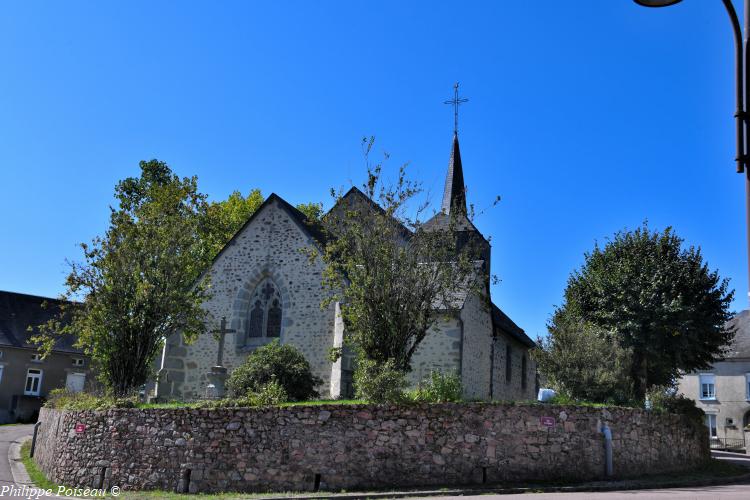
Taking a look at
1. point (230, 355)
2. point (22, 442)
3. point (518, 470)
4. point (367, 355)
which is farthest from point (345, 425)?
point (22, 442)

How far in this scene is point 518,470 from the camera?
14.4 meters

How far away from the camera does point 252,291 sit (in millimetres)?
23031

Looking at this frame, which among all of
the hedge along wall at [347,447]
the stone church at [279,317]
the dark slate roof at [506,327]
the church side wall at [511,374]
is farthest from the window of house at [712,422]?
the hedge along wall at [347,447]

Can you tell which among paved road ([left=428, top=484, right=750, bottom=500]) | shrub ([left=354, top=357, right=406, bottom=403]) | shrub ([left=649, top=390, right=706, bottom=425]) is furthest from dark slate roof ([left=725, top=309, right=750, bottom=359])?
shrub ([left=354, top=357, right=406, bottom=403])

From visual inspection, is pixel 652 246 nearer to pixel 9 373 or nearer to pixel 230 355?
pixel 230 355

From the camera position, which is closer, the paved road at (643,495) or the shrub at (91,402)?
A: the paved road at (643,495)

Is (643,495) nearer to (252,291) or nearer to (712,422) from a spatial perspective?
(252,291)

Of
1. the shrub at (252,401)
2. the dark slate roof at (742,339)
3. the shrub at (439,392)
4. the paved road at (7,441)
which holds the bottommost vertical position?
the paved road at (7,441)

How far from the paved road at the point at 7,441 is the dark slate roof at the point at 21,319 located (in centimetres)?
658

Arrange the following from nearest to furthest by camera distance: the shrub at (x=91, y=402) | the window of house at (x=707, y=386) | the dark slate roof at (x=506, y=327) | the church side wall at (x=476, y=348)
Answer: the shrub at (x=91, y=402), the church side wall at (x=476, y=348), the dark slate roof at (x=506, y=327), the window of house at (x=707, y=386)

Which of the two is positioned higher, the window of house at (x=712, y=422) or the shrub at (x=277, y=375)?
the shrub at (x=277, y=375)

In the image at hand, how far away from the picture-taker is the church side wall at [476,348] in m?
21.7

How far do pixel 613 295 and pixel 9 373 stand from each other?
3539cm

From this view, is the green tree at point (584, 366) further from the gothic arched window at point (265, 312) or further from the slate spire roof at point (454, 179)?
the slate spire roof at point (454, 179)
